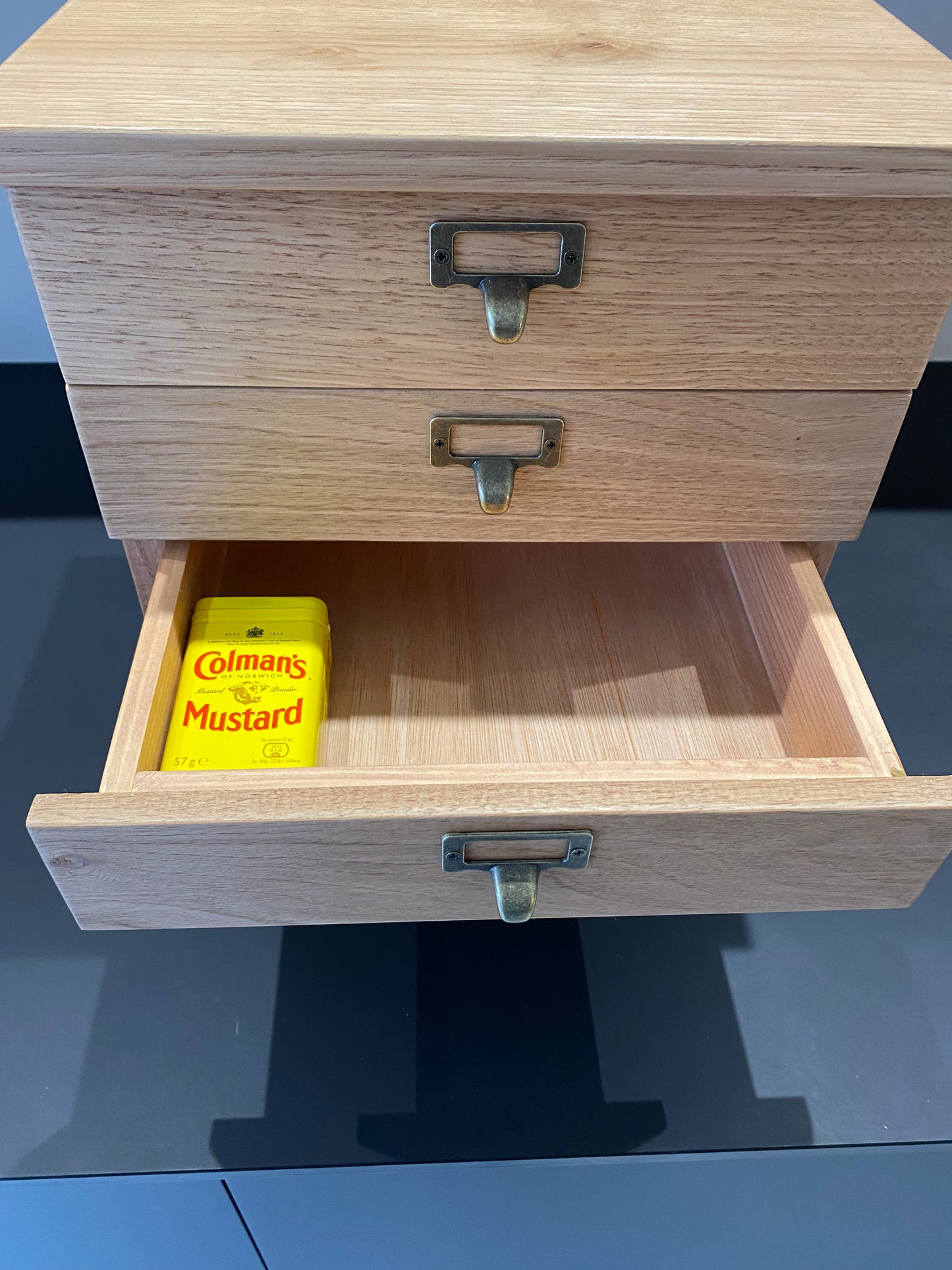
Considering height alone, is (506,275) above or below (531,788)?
above

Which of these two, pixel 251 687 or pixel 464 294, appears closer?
pixel 464 294

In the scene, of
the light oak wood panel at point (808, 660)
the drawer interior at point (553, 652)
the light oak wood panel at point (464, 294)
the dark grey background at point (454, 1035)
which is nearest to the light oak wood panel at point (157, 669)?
the drawer interior at point (553, 652)

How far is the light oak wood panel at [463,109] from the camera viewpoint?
0.46 metres

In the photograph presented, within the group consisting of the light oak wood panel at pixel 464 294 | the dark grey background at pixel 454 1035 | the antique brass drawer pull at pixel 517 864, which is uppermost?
the light oak wood panel at pixel 464 294

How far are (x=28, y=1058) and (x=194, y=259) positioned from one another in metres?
0.57

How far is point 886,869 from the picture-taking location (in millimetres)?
534

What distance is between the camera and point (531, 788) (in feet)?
1.64

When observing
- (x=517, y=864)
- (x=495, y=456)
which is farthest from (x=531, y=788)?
(x=495, y=456)

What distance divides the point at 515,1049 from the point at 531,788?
0.33 metres

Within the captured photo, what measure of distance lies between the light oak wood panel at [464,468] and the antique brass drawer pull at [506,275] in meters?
0.05

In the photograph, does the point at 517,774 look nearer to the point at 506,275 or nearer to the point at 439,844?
the point at 439,844

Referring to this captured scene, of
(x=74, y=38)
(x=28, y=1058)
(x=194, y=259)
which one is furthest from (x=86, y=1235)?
(x=74, y=38)

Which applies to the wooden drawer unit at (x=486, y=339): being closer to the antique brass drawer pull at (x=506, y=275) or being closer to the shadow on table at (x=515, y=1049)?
the antique brass drawer pull at (x=506, y=275)

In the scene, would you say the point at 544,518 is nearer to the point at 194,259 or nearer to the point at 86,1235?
the point at 194,259
